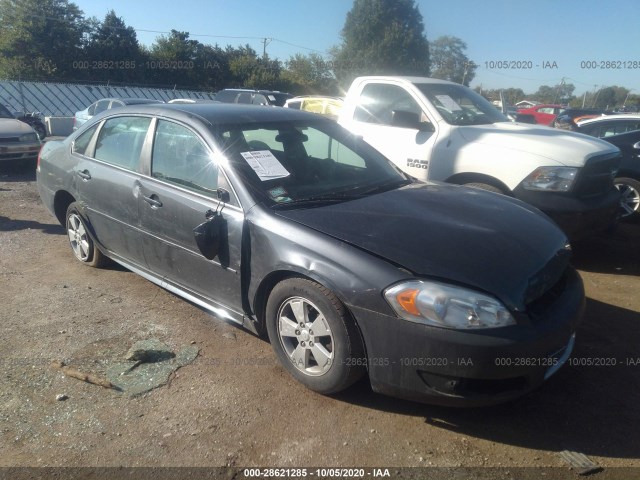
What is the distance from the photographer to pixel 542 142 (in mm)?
5047

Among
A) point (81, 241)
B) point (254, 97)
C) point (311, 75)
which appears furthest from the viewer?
point (311, 75)

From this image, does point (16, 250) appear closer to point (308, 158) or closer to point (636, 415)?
point (308, 158)

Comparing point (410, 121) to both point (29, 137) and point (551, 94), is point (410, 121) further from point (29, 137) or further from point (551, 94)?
point (551, 94)

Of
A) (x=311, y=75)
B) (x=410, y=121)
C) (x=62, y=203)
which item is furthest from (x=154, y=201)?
(x=311, y=75)

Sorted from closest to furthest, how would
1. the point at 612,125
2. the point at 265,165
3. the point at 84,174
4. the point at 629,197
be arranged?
the point at 265,165
the point at 84,174
the point at 629,197
the point at 612,125

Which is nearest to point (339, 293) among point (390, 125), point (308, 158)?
point (308, 158)

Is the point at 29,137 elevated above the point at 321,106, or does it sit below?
below

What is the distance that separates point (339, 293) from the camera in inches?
105

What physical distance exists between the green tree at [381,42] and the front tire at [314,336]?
49.1 meters

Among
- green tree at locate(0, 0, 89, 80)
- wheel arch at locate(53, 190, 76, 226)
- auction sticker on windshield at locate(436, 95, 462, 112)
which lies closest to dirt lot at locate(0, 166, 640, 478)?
wheel arch at locate(53, 190, 76, 226)

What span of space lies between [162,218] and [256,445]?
1822 millimetres

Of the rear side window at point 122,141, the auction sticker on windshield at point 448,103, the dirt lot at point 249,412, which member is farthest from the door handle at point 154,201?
the auction sticker on windshield at point 448,103

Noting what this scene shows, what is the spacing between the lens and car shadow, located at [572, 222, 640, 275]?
5.14 metres

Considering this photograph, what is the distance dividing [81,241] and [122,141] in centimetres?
126
